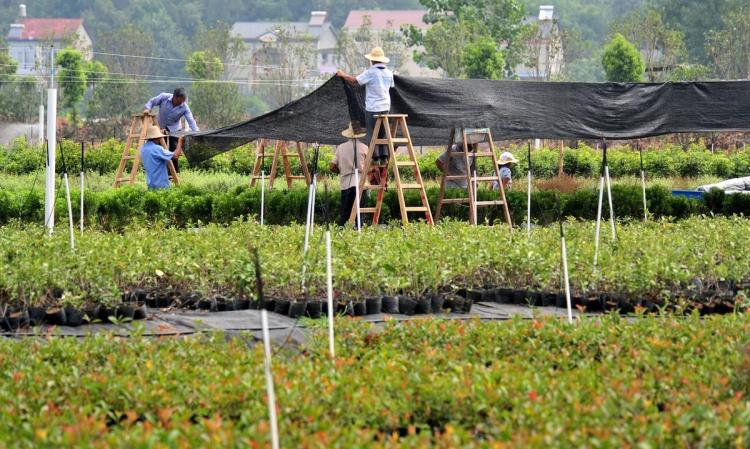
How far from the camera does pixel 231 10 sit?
251ft

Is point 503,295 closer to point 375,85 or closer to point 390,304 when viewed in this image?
point 390,304

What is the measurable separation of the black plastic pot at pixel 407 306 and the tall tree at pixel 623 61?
25.0 metres

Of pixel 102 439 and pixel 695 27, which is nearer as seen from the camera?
pixel 102 439

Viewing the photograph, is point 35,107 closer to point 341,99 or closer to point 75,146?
point 75,146

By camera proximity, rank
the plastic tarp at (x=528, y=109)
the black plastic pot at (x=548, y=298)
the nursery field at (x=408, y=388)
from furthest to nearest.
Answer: the plastic tarp at (x=528, y=109), the black plastic pot at (x=548, y=298), the nursery field at (x=408, y=388)

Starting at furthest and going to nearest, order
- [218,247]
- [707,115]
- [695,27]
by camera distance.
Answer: [695,27] < [707,115] < [218,247]

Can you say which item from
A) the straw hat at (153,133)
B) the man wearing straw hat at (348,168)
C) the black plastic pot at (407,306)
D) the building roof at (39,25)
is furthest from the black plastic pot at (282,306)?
the building roof at (39,25)

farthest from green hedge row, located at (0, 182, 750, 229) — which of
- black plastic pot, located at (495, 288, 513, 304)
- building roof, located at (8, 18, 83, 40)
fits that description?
building roof, located at (8, 18, 83, 40)

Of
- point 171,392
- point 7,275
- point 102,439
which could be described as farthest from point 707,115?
point 102,439

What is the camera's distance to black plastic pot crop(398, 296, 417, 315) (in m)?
7.19

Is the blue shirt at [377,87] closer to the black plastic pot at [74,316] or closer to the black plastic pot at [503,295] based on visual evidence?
the black plastic pot at [503,295]

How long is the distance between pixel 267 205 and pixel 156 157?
4.64 feet

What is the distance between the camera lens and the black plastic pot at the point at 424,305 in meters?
7.18

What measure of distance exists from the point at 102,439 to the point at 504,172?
11208mm
